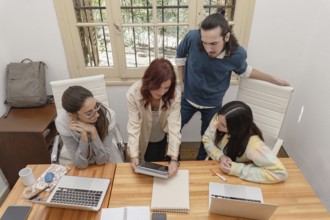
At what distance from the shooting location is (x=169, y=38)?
243cm

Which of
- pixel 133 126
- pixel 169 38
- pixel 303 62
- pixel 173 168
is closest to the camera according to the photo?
pixel 173 168

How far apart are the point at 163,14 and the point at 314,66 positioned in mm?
1451

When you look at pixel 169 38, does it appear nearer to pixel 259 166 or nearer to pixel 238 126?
pixel 238 126

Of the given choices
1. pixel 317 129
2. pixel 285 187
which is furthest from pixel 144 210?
pixel 317 129

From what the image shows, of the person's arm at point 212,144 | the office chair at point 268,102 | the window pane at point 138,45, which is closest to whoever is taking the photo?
the person's arm at point 212,144

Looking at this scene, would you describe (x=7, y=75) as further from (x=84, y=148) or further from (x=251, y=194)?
(x=251, y=194)

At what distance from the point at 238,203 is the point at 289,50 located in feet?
6.01

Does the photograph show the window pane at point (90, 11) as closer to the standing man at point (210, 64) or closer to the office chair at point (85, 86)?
the office chair at point (85, 86)

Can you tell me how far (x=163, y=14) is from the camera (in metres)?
2.28

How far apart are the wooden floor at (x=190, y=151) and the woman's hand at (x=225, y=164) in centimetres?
115

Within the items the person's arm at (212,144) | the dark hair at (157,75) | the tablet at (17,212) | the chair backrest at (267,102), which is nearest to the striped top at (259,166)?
the person's arm at (212,144)

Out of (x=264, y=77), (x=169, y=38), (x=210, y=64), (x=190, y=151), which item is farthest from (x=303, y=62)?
(x=190, y=151)

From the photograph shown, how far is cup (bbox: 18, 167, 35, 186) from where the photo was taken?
51.7 inches

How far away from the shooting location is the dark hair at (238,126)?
137cm
